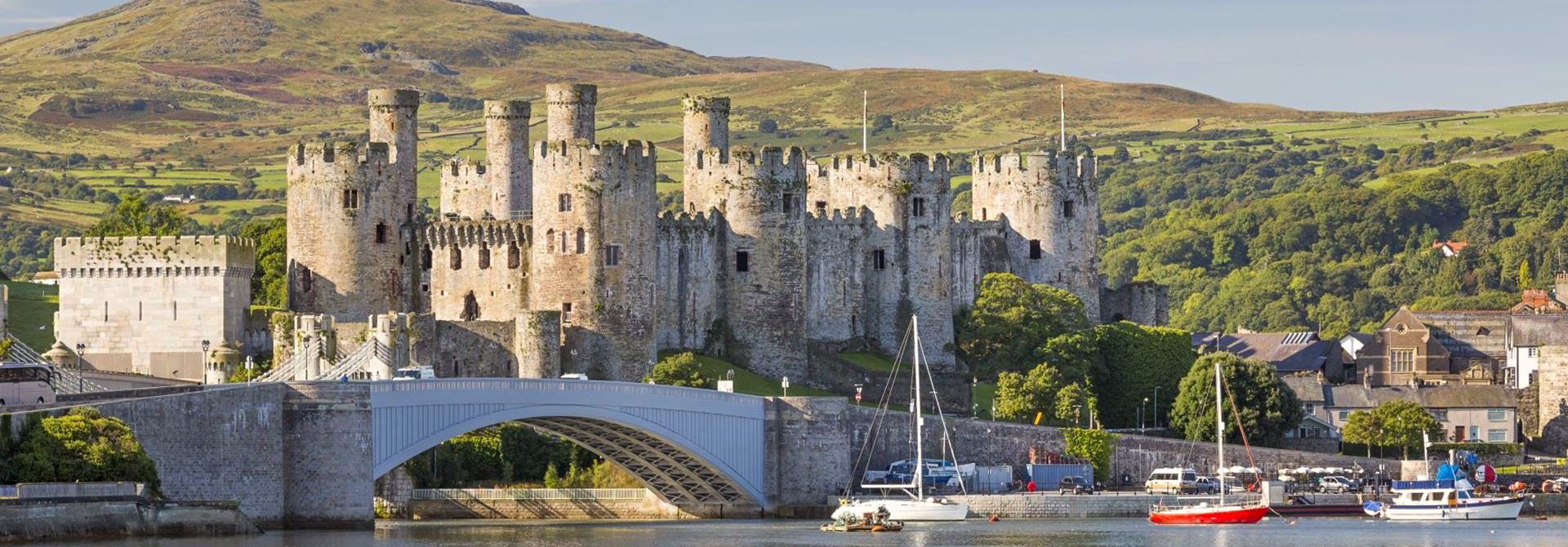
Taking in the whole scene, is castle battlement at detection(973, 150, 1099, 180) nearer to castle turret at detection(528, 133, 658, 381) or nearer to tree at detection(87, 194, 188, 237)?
castle turret at detection(528, 133, 658, 381)

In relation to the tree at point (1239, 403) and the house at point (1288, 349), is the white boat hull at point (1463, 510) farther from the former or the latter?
the house at point (1288, 349)

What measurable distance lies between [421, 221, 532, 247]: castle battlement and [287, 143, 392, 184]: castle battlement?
293cm

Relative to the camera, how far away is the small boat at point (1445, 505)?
9944cm

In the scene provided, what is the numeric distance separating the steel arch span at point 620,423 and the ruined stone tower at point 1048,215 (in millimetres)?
26647

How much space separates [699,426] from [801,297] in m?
16.7

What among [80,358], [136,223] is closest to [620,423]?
Answer: [80,358]

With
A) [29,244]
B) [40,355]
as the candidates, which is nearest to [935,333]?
[40,355]

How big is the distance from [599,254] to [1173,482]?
64.0 ft

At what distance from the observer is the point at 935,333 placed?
11350 cm

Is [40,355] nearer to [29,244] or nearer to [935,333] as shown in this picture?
[935,333]

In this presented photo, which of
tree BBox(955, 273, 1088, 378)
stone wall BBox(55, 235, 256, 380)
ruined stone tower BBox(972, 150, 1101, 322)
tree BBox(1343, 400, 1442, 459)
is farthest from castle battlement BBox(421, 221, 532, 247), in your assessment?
tree BBox(1343, 400, 1442, 459)

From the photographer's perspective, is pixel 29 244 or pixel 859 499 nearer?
pixel 859 499

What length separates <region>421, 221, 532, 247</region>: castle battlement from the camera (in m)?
103

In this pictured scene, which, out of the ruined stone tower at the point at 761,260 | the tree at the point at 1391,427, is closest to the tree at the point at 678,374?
the ruined stone tower at the point at 761,260
